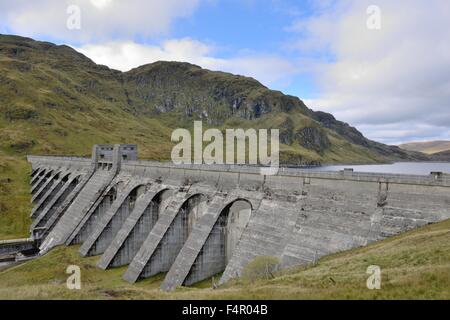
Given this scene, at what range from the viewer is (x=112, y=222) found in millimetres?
58719

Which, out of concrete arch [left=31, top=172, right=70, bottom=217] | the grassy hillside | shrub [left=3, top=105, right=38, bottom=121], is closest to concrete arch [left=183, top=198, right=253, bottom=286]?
the grassy hillside

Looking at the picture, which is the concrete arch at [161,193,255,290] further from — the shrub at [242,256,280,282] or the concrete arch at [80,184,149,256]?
the concrete arch at [80,184,149,256]

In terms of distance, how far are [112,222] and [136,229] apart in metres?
7.81

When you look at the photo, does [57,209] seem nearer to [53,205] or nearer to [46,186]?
[53,205]

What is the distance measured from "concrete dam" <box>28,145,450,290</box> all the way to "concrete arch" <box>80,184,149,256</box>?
0.17 meters

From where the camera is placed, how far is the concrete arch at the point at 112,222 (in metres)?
56.7

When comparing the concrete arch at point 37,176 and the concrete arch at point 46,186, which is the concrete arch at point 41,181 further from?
the concrete arch at point 46,186

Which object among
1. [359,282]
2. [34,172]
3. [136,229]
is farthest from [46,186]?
[359,282]

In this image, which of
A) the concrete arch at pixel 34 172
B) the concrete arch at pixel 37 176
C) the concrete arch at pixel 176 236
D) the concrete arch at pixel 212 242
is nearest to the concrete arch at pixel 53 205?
the concrete arch at pixel 37 176

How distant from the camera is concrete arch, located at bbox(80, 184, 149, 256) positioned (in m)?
56.7

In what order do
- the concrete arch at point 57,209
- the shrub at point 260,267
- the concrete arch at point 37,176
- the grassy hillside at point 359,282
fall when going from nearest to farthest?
the grassy hillside at point 359,282 → the shrub at point 260,267 → the concrete arch at point 57,209 → the concrete arch at point 37,176

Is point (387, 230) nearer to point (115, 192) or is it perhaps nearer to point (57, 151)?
point (115, 192)

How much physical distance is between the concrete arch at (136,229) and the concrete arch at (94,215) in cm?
1216

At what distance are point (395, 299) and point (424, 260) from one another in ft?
22.6
